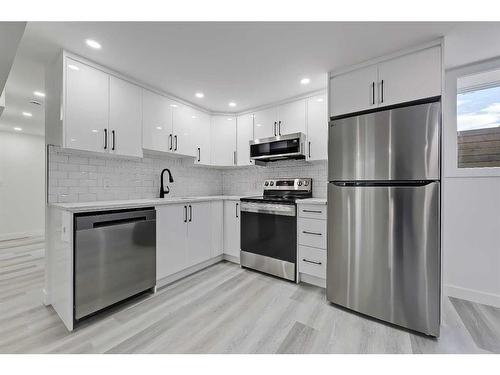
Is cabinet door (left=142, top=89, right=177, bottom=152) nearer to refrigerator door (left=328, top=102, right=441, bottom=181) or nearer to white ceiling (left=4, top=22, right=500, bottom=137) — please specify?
white ceiling (left=4, top=22, right=500, bottom=137)

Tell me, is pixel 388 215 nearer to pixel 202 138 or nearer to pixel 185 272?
pixel 185 272

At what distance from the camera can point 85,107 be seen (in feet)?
6.56

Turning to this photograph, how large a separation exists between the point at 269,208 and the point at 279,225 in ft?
0.77

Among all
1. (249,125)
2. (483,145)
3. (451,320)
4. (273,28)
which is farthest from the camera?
(249,125)

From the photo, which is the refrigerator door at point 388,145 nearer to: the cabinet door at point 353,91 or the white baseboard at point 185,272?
the cabinet door at point 353,91

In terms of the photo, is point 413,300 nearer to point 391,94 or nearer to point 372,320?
point 372,320

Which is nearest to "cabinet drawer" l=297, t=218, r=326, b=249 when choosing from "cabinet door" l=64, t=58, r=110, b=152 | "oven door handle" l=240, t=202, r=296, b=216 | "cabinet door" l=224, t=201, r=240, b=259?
"oven door handle" l=240, t=202, r=296, b=216

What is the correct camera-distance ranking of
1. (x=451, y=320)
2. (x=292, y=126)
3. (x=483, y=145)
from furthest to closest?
(x=292, y=126), (x=483, y=145), (x=451, y=320)

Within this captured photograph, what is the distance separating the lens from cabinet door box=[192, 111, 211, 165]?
3.16 m

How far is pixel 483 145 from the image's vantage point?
211cm

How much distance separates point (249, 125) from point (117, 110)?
68.1 inches

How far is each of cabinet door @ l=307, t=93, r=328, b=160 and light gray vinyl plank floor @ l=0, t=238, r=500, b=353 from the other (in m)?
1.57

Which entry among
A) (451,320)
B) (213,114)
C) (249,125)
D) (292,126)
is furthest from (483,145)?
(213,114)

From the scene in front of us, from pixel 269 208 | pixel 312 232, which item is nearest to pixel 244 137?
pixel 269 208
